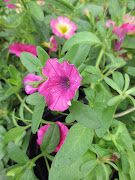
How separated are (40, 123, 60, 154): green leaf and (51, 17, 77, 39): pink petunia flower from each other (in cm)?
50

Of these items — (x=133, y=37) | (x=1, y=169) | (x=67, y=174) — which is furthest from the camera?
(x=133, y=37)

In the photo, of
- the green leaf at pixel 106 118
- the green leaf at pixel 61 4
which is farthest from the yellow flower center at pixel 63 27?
the green leaf at pixel 106 118

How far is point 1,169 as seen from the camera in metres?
0.70

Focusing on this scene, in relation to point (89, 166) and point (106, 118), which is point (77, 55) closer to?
point (106, 118)

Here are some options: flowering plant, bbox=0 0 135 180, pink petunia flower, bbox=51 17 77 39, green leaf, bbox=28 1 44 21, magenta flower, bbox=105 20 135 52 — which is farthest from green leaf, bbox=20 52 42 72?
magenta flower, bbox=105 20 135 52

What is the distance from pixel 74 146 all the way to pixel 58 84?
0.23 meters

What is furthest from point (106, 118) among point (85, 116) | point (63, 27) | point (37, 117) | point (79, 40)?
point (63, 27)

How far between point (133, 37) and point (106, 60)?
0.62 ft

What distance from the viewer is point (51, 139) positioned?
0.68 meters

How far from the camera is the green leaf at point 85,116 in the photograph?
0.47m

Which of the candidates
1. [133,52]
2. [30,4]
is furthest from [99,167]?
[30,4]

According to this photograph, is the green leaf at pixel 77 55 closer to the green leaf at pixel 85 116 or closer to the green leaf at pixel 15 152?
the green leaf at pixel 85 116

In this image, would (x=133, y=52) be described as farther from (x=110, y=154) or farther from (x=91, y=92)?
(x=110, y=154)

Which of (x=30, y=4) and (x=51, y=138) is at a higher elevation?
(x=30, y=4)
